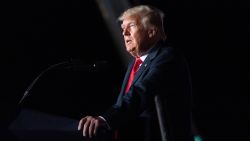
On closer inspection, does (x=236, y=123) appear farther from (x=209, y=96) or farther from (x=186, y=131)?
(x=186, y=131)

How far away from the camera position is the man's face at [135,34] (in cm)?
158

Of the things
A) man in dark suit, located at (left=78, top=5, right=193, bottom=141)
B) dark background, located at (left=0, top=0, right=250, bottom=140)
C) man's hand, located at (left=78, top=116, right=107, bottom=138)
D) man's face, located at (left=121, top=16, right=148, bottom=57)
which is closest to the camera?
man's hand, located at (left=78, top=116, right=107, bottom=138)

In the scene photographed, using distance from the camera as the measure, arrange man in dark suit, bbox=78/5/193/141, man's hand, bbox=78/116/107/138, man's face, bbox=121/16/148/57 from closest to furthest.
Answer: man's hand, bbox=78/116/107/138 → man in dark suit, bbox=78/5/193/141 → man's face, bbox=121/16/148/57

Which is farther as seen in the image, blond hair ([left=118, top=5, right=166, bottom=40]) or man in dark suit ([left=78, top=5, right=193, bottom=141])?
blond hair ([left=118, top=5, right=166, bottom=40])

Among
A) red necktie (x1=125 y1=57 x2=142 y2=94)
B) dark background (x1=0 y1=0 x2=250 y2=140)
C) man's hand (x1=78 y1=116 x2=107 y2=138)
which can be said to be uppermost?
man's hand (x1=78 y1=116 x2=107 y2=138)

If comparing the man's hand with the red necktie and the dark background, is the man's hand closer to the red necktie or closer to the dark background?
the red necktie

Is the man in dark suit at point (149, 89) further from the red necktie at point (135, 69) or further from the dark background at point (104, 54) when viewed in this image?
the dark background at point (104, 54)

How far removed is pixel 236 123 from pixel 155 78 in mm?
2064

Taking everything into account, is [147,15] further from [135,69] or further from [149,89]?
[149,89]

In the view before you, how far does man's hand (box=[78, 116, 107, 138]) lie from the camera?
1.01 metres

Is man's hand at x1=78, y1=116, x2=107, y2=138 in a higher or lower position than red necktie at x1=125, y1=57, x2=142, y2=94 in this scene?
higher

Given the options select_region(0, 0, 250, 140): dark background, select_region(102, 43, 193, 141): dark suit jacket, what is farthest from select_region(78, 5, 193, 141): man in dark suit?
select_region(0, 0, 250, 140): dark background

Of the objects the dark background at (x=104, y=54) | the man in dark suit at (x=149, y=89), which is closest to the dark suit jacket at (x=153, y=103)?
the man in dark suit at (x=149, y=89)

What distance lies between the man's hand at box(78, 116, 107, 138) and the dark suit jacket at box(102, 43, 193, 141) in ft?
0.12
